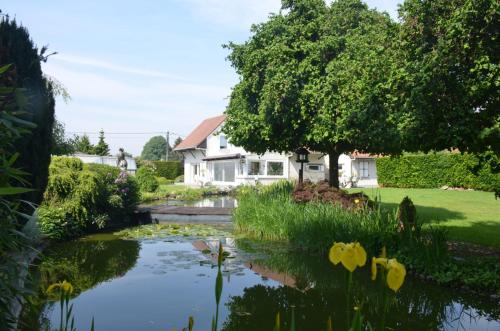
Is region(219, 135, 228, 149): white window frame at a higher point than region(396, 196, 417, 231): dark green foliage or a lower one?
higher

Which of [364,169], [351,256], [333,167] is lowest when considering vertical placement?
[351,256]

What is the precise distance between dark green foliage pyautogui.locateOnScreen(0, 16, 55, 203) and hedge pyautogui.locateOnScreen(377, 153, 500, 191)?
24.0 metres

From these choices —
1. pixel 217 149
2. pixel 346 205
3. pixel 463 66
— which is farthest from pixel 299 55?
pixel 217 149

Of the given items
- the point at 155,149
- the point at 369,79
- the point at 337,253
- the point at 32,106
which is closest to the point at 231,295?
the point at 32,106

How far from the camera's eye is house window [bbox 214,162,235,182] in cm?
3409

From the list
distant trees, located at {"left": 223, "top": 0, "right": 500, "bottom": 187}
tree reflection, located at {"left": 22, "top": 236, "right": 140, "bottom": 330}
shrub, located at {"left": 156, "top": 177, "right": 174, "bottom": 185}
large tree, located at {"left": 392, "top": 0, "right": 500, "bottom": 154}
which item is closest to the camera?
large tree, located at {"left": 392, "top": 0, "right": 500, "bottom": 154}

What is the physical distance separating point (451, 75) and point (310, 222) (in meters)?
4.59

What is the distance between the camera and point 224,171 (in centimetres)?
3494

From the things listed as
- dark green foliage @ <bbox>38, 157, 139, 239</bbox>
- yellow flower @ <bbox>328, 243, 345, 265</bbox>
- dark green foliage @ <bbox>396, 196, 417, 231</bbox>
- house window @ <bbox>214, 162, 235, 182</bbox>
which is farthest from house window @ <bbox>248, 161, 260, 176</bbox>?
yellow flower @ <bbox>328, 243, 345, 265</bbox>

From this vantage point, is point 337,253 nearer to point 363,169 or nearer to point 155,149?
point 363,169

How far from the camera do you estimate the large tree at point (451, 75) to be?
6406 millimetres

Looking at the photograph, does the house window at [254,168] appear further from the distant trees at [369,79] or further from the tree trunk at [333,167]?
the tree trunk at [333,167]

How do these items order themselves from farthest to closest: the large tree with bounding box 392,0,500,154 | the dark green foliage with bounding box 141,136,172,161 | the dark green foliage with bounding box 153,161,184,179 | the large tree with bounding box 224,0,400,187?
the dark green foliage with bounding box 141,136,172,161
the dark green foliage with bounding box 153,161,184,179
the large tree with bounding box 224,0,400,187
the large tree with bounding box 392,0,500,154

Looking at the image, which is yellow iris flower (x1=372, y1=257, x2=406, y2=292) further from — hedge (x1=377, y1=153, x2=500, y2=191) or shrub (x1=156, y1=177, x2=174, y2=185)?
shrub (x1=156, y1=177, x2=174, y2=185)
